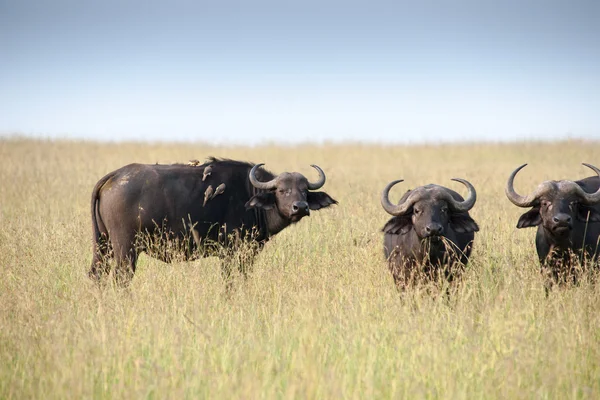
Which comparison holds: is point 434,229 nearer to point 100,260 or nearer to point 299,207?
point 299,207

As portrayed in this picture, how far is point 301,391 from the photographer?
4016 millimetres

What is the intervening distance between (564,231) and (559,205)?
10.9 inches

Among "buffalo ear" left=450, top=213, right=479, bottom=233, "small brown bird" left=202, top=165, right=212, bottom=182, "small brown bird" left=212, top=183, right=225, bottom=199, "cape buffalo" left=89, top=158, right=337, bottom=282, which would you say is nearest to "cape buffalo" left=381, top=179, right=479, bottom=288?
"buffalo ear" left=450, top=213, right=479, bottom=233

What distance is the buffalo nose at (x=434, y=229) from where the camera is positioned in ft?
19.7

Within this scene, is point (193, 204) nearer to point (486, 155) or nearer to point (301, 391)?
point (301, 391)

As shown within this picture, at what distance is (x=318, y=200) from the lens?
7.77 meters

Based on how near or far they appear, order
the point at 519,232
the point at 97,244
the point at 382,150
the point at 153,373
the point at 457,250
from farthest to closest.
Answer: the point at 382,150 < the point at 519,232 < the point at 97,244 < the point at 457,250 < the point at 153,373

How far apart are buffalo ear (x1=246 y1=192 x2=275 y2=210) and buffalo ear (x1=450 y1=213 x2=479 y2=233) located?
6.77 ft

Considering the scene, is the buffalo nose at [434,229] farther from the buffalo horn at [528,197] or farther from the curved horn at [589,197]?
the curved horn at [589,197]

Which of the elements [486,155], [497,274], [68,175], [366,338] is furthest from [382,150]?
[366,338]

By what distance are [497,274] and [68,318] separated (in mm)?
4320

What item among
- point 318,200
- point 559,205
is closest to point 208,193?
point 318,200

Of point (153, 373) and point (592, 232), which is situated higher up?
point (592, 232)

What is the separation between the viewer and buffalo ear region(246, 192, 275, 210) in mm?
7410
